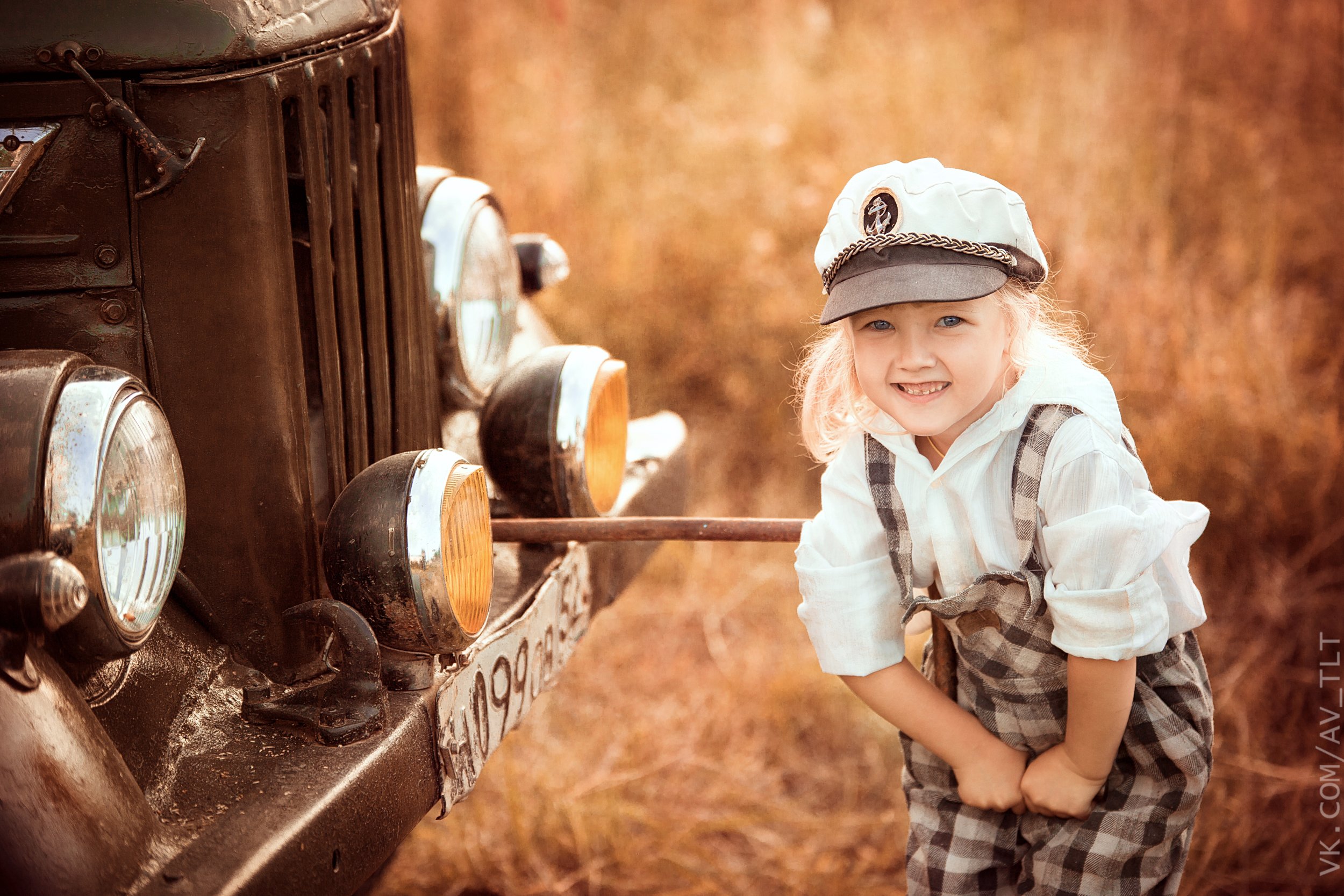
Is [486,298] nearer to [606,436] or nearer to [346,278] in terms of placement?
[606,436]

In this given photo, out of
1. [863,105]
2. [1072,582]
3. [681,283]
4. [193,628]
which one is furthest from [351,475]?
[863,105]

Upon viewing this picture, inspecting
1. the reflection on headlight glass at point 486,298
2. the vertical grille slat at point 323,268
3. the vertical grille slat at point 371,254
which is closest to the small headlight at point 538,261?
the reflection on headlight glass at point 486,298

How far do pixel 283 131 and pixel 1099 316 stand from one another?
3245 millimetres

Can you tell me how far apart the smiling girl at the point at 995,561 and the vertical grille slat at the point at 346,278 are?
692mm

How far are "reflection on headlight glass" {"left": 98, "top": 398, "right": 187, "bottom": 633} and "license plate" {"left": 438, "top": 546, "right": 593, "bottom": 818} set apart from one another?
413 millimetres

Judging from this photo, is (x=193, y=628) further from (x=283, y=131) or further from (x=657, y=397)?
(x=657, y=397)

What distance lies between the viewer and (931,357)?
1436 millimetres

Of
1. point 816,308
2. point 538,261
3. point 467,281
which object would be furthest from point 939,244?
point 816,308

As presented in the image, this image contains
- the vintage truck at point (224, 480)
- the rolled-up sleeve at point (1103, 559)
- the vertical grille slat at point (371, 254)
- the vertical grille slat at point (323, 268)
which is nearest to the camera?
the vintage truck at point (224, 480)

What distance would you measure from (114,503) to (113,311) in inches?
14.0

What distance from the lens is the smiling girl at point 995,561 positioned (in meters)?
1.39

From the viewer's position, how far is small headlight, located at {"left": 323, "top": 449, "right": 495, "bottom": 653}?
1490mm

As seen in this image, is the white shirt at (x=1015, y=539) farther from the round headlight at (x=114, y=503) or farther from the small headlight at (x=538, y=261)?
the small headlight at (x=538, y=261)

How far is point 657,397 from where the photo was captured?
4348 millimetres
